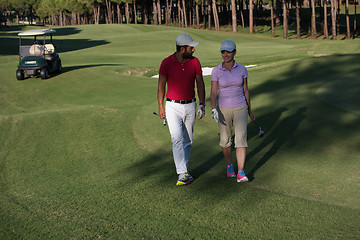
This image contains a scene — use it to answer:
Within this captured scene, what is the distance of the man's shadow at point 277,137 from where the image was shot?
7977 millimetres

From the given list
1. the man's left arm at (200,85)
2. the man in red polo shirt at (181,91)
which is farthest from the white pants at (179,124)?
the man's left arm at (200,85)

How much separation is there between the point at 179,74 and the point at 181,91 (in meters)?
0.28

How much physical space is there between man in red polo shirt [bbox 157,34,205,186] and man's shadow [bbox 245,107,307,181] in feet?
4.18

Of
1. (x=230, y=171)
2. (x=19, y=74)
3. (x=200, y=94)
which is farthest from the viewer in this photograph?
(x=19, y=74)

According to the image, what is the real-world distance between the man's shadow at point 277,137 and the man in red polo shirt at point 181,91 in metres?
1.27

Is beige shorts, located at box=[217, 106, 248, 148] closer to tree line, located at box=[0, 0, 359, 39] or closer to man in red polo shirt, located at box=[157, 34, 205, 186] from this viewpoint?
man in red polo shirt, located at box=[157, 34, 205, 186]

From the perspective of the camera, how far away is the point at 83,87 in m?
17.7

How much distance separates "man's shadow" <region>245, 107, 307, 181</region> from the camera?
26.2 ft

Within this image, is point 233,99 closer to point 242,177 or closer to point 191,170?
point 242,177

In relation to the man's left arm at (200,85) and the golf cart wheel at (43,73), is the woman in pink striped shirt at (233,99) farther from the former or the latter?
the golf cart wheel at (43,73)

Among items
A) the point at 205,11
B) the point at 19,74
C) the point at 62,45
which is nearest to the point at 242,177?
the point at 19,74

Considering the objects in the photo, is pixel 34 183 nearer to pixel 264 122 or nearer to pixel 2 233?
pixel 2 233

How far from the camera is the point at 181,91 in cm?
686

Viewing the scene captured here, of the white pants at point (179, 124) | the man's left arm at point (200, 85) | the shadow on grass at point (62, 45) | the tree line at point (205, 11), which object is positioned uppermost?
the tree line at point (205, 11)
